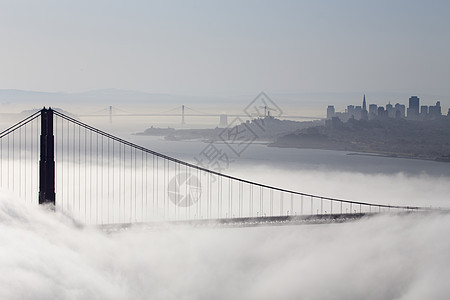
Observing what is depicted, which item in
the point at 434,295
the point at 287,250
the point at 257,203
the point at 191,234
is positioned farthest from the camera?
the point at 257,203

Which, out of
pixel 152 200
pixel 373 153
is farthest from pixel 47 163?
pixel 373 153

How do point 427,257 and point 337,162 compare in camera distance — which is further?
point 337,162

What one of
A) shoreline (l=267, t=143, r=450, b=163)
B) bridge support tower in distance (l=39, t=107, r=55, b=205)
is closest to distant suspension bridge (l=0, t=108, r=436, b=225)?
bridge support tower in distance (l=39, t=107, r=55, b=205)

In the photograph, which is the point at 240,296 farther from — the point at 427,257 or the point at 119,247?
the point at 427,257

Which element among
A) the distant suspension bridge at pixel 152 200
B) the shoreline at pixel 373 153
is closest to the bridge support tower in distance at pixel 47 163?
the distant suspension bridge at pixel 152 200

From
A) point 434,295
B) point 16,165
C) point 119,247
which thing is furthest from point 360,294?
point 16,165

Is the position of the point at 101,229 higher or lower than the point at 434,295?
→ higher

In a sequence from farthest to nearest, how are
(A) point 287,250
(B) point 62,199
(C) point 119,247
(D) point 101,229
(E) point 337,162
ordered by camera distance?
(E) point 337,162, (B) point 62,199, (A) point 287,250, (C) point 119,247, (D) point 101,229

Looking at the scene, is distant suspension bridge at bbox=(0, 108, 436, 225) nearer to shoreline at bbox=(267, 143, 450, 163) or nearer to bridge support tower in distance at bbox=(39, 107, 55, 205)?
bridge support tower in distance at bbox=(39, 107, 55, 205)
